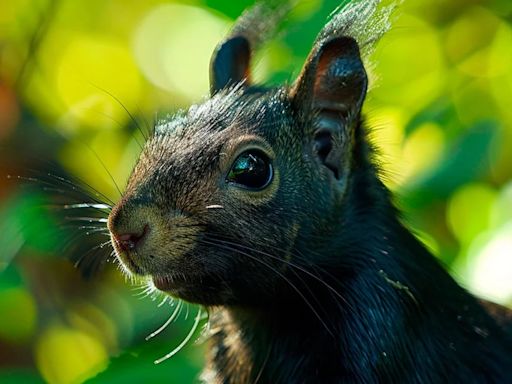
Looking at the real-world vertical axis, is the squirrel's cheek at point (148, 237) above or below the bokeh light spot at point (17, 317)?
above

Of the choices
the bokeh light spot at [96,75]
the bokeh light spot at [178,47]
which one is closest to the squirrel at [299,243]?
the bokeh light spot at [178,47]

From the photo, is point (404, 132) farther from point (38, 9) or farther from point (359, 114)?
point (38, 9)

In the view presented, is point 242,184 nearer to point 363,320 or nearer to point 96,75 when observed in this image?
point 363,320

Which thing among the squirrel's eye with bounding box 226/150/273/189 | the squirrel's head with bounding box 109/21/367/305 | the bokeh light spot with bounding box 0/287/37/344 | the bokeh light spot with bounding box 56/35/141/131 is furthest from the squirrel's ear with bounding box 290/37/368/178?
the bokeh light spot with bounding box 56/35/141/131

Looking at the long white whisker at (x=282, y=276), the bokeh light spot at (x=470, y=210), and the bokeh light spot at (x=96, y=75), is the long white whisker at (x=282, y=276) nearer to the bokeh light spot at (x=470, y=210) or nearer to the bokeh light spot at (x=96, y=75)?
the bokeh light spot at (x=470, y=210)

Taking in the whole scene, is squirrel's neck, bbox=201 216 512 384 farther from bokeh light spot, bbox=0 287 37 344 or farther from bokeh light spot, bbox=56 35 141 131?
bokeh light spot, bbox=56 35 141 131

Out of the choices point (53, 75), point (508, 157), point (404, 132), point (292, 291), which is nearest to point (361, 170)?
point (292, 291)

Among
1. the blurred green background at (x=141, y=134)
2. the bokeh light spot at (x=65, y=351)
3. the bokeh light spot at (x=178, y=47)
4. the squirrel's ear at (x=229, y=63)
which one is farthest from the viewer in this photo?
the bokeh light spot at (x=178, y=47)
